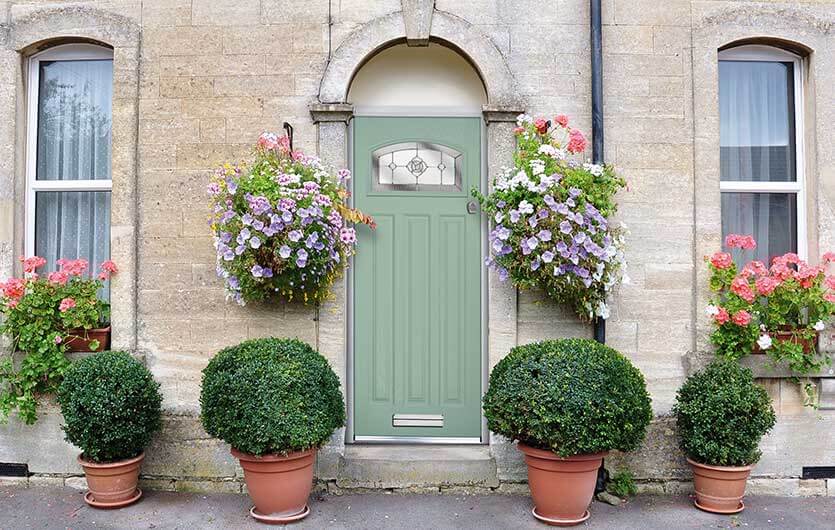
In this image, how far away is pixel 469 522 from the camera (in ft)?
15.1

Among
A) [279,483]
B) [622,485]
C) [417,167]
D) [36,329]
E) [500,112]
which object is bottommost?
[622,485]

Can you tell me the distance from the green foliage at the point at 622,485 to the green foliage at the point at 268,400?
6.80 ft

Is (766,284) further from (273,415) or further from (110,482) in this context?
(110,482)

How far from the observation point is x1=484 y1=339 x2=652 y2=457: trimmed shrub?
430cm

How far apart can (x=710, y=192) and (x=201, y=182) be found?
3.86m

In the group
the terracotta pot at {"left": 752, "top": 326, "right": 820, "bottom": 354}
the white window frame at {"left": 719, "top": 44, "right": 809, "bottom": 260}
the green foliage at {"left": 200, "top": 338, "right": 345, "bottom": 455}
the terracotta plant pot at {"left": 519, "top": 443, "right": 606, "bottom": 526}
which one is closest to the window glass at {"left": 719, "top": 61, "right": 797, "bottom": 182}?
Answer: the white window frame at {"left": 719, "top": 44, "right": 809, "bottom": 260}

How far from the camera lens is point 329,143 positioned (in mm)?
5250

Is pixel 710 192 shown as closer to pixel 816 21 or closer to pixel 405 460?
pixel 816 21

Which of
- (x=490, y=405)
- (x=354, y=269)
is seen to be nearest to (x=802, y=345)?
(x=490, y=405)

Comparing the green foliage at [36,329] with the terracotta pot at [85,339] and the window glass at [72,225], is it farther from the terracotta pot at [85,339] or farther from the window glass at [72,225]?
the window glass at [72,225]

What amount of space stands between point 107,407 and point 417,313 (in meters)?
2.29

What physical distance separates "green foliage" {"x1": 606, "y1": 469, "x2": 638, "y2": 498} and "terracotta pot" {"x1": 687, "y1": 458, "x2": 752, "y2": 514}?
1.57ft

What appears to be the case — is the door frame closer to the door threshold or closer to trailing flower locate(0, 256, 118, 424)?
the door threshold


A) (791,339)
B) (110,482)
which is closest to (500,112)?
(791,339)
